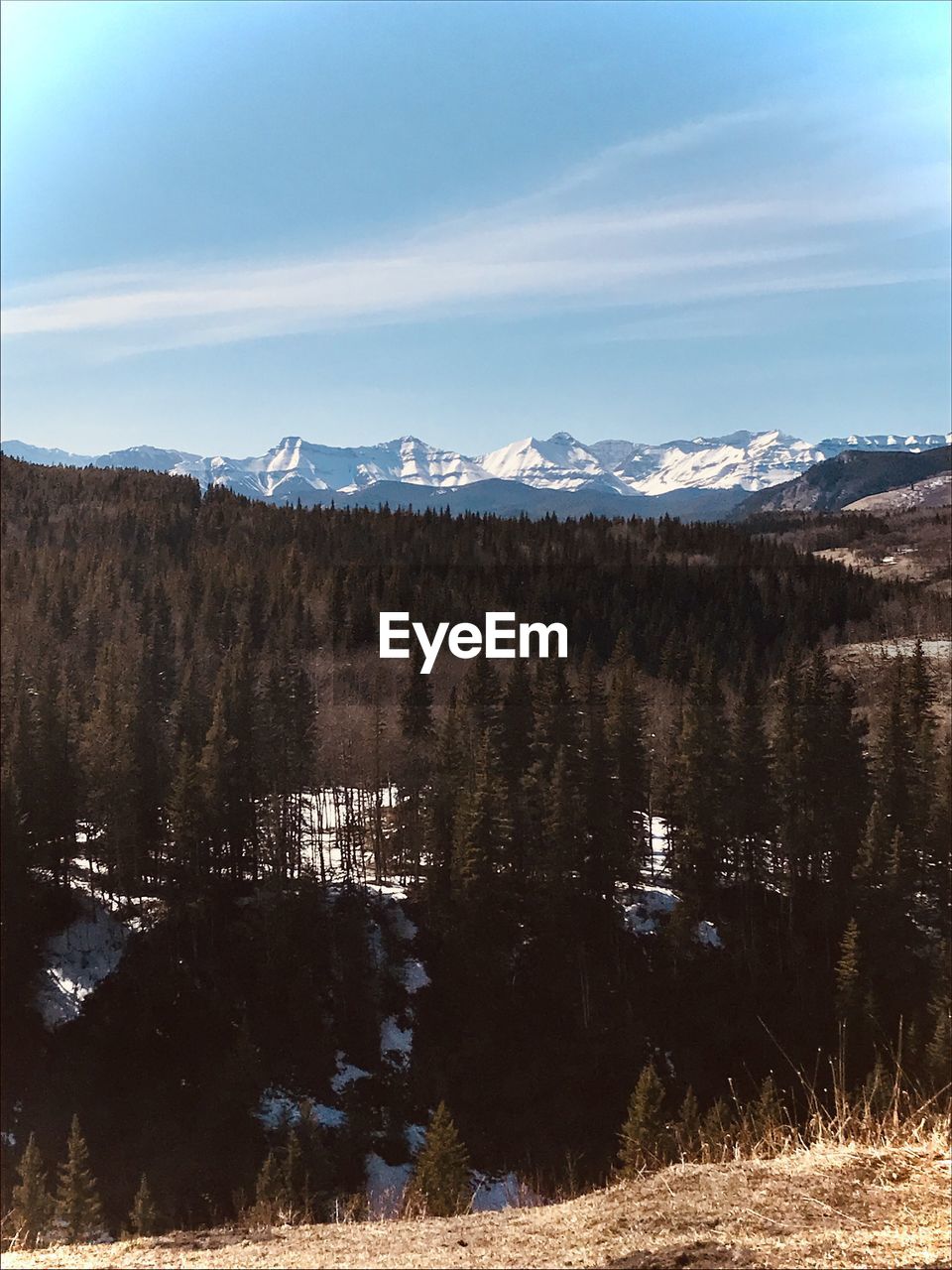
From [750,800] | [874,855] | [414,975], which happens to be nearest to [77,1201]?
[414,975]

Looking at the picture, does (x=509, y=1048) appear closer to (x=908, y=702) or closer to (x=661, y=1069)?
(x=661, y=1069)

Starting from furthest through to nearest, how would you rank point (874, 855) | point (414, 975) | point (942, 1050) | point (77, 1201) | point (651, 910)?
point (651, 910), point (874, 855), point (414, 975), point (942, 1050), point (77, 1201)

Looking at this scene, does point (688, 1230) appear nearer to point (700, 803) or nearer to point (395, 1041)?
point (395, 1041)

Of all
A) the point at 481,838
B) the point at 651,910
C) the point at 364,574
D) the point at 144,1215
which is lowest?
the point at 144,1215

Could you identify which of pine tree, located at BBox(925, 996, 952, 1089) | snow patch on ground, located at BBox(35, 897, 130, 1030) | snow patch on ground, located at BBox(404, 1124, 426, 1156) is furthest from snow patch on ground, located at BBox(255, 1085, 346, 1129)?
pine tree, located at BBox(925, 996, 952, 1089)

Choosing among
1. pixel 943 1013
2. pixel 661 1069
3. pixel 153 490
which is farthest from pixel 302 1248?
pixel 153 490

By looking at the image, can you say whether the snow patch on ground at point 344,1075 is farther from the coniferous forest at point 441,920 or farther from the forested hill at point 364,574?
the forested hill at point 364,574

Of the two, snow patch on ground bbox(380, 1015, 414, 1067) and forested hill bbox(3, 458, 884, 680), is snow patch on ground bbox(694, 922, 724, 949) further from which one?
forested hill bbox(3, 458, 884, 680)
